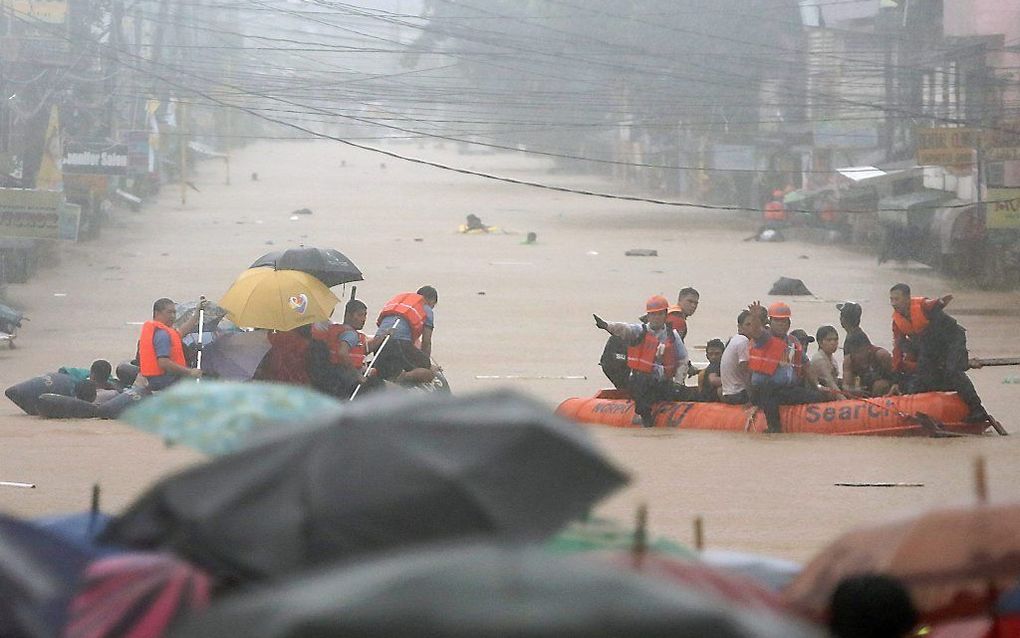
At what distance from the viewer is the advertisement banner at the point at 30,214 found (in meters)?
27.5

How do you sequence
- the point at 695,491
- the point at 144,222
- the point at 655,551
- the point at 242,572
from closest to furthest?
1. the point at 242,572
2. the point at 655,551
3. the point at 695,491
4. the point at 144,222

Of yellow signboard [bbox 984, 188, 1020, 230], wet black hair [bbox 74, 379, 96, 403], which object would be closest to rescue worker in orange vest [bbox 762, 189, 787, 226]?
yellow signboard [bbox 984, 188, 1020, 230]

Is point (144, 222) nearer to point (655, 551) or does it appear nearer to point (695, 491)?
point (695, 491)

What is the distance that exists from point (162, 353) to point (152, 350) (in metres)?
0.10

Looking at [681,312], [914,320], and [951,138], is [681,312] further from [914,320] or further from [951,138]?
[951,138]

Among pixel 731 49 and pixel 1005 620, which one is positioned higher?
pixel 731 49

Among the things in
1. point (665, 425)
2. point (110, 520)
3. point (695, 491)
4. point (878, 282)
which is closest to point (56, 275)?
point (878, 282)

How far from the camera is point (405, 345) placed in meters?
15.4

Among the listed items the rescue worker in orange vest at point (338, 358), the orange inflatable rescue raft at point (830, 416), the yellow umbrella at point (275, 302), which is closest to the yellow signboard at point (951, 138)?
the orange inflatable rescue raft at point (830, 416)

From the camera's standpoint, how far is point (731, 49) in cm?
5078

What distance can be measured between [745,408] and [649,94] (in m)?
35.6

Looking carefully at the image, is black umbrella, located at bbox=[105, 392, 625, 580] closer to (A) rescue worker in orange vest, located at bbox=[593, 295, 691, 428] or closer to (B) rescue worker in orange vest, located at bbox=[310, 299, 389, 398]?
(B) rescue worker in orange vest, located at bbox=[310, 299, 389, 398]

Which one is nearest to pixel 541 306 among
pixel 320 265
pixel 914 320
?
pixel 320 265

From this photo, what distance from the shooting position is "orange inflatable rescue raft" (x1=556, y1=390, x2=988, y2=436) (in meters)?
14.6
